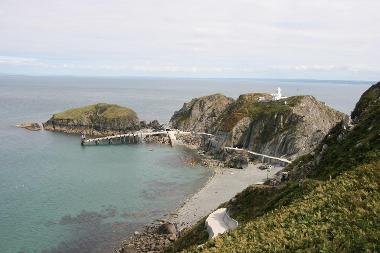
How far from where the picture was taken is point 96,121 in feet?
548

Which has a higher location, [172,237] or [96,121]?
[96,121]

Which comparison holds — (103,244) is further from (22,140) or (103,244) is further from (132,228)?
(22,140)

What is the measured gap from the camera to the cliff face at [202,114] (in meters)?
157

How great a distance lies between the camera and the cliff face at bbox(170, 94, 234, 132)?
15662 centimetres

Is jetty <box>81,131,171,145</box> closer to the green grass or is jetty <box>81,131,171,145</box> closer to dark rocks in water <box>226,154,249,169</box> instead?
dark rocks in water <box>226,154,249,169</box>

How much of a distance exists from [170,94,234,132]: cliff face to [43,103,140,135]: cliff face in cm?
1779

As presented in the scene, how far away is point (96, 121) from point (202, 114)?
41.3 meters

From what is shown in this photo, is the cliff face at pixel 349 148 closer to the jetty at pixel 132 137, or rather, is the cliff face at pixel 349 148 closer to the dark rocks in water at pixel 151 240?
the dark rocks in water at pixel 151 240

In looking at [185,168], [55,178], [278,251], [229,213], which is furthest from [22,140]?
[278,251]

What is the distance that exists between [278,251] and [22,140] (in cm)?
13516

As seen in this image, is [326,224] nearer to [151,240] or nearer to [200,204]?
[151,240]

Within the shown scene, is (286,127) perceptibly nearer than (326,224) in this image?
No

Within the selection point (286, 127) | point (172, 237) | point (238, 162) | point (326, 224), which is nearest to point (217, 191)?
point (238, 162)

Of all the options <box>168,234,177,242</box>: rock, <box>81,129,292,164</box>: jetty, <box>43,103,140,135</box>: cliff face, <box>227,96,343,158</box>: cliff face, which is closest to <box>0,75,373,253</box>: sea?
<box>81,129,292,164</box>: jetty
